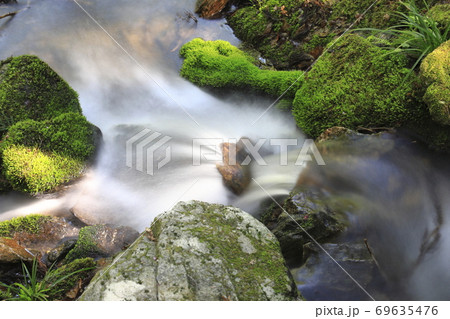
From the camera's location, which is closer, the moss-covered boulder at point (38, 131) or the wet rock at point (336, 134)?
the wet rock at point (336, 134)

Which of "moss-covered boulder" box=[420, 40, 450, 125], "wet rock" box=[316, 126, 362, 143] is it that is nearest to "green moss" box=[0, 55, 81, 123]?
"wet rock" box=[316, 126, 362, 143]

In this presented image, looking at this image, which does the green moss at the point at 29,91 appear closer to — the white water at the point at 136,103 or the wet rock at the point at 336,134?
A: the white water at the point at 136,103

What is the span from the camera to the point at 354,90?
451cm

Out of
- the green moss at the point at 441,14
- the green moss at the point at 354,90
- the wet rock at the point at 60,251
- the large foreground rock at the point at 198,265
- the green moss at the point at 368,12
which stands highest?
the green moss at the point at 441,14

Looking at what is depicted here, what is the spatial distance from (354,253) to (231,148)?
221 centimetres

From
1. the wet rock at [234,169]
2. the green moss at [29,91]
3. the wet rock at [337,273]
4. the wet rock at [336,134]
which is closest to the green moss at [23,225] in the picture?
the green moss at [29,91]

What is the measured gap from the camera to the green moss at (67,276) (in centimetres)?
301

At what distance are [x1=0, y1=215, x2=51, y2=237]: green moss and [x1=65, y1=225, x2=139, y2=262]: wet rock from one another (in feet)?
2.25

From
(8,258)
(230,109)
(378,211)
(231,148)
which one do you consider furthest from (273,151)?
(8,258)

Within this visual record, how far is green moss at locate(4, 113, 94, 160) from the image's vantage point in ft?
14.9

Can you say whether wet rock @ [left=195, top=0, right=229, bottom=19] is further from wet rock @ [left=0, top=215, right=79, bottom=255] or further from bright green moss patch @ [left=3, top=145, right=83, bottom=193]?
wet rock @ [left=0, top=215, right=79, bottom=255]

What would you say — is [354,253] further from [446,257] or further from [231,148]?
[231,148]

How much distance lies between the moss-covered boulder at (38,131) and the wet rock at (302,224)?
2914 mm

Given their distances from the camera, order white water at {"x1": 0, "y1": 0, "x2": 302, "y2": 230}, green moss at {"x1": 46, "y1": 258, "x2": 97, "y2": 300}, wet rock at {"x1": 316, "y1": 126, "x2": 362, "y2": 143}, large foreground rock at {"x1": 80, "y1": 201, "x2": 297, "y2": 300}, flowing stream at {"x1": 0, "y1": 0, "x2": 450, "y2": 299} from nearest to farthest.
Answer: large foreground rock at {"x1": 80, "y1": 201, "x2": 297, "y2": 300}
green moss at {"x1": 46, "y1": 258, "x2": 97, "y2": 300}
flowing stream at {"x1": 0, "y1": 0, "x2": 450, "y2": 299}
wet rock at {"x1": 316, "y1": 126, "x2": 362, "y2": 143}
white water at {"x1": 0, "y1": 0, "x2": 302, "y2": 230}
